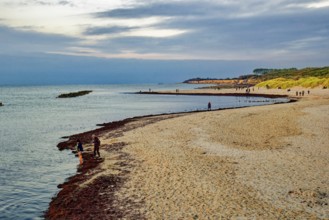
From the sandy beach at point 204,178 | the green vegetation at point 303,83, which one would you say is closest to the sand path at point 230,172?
the sandy beach at point 204,178

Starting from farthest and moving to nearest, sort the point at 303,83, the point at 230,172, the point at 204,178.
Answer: the point at 303,83
the point at 230,172
the point at 204,178

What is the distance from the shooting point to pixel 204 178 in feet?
56.9

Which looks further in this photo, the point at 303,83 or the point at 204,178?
the point at 303,83

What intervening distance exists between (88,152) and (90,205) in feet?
37.3

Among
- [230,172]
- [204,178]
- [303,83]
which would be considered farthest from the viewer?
[303,83]

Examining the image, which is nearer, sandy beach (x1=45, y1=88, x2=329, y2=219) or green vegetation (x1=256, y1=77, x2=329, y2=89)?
sandy beach (x1=45, y1=88, x2=329, y2=219)

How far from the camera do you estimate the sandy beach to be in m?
13.5

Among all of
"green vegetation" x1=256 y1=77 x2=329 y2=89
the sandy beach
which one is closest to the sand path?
the sandy beach

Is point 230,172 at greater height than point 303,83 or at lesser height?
lesser

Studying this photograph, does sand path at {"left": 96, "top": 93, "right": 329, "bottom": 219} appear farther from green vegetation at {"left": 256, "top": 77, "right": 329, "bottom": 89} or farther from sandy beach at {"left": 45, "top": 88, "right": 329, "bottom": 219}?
green vegetation at {"left": 256, "top": 77, "right": 329, "bottom": 89}

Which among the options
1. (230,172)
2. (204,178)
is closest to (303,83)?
(230,172)

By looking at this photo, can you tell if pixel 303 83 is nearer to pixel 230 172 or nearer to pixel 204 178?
pixel 230 172

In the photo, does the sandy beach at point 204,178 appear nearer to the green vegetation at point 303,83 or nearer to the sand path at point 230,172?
the sand path at point 230,172

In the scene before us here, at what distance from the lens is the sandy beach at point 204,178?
1348 centimetres
